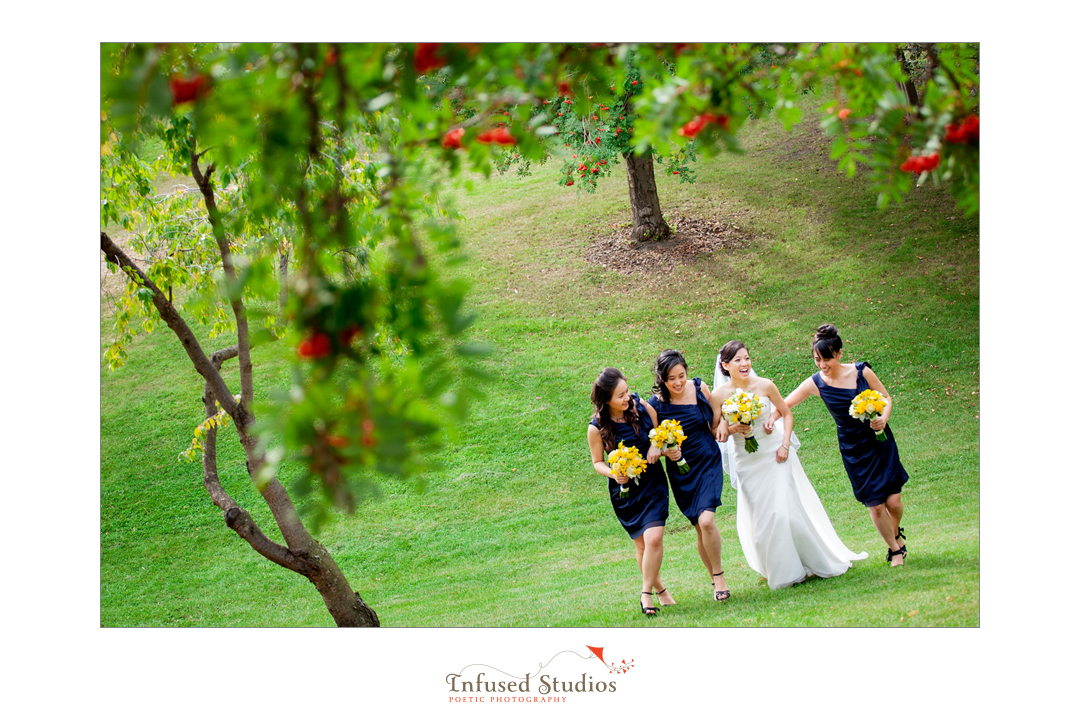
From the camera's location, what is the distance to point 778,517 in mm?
4305

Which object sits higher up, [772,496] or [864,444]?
[864,444]

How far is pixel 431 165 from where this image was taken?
211 cm

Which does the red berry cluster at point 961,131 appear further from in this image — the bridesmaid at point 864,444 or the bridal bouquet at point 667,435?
the bridal bouquet at point 667,435

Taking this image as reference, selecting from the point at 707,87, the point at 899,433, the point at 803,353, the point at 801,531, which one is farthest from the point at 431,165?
the point at 803,353

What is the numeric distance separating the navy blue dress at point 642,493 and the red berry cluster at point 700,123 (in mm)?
2331

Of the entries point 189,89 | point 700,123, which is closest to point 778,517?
point 700,123

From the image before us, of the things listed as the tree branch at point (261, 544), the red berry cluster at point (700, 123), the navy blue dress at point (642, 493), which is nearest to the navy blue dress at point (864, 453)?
the navy blue dress at point (642, 493)

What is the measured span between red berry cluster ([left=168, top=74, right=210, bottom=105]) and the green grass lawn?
322 cm

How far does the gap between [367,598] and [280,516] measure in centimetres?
228

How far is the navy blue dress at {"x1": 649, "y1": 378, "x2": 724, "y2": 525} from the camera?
4301 millimetres

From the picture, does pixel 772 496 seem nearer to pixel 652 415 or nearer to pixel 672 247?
pixel 652 415

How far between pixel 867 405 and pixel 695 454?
3.10ft

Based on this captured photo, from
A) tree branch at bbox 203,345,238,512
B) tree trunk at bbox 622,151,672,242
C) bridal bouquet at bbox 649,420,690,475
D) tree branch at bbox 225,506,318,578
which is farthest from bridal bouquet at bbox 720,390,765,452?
tree trunk at bbox 622,151,672,242
